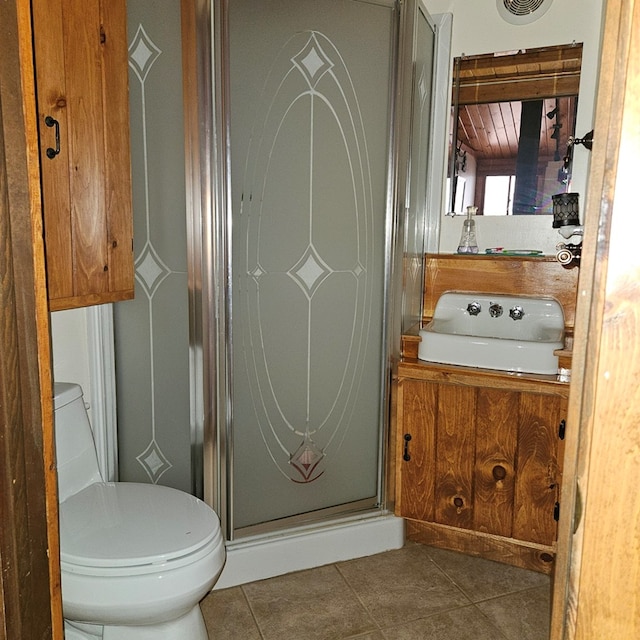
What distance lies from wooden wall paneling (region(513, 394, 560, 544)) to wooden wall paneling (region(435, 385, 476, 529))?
6.7 inches

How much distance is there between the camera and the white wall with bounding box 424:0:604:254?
7.55 ft

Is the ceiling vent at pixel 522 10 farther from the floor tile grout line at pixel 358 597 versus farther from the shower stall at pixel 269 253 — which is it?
the floor tile grout line at pixel 358 597

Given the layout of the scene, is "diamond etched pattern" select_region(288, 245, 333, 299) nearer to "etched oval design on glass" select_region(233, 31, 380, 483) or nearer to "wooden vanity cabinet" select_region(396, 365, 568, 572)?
"etched oval design on glass" select_region(233, 31, 380, 483)

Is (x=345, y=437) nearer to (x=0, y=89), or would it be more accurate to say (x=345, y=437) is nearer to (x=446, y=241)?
(x=446, y=241)

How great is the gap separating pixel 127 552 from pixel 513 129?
213cm

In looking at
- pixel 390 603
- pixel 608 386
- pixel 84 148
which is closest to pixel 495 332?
pixel 390 603

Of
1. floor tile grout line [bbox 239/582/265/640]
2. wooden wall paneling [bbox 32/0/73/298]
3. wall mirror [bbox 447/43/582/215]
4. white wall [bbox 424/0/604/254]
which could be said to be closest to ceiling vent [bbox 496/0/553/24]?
white wall [bbox 424/0/604/254]

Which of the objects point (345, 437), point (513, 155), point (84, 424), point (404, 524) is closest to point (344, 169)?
point (513, 155)

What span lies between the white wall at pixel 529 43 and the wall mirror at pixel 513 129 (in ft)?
0.11

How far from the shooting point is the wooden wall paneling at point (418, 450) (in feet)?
7.09

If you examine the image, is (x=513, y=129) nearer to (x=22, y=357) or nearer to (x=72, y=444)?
(x=72, y=444)

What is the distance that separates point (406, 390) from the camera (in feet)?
7.16

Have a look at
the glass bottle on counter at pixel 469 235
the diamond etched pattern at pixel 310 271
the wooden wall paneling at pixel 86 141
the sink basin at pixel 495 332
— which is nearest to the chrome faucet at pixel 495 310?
the sink basin at pixel 495 332

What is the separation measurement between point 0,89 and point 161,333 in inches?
56.4
